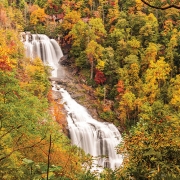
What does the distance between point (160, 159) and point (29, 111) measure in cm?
531

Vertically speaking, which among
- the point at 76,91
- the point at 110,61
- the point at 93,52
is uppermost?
the point at 93,52

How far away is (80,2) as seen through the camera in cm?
4281

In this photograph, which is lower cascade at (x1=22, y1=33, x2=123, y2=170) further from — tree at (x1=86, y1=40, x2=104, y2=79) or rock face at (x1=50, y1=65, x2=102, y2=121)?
tree at (x1=86, y1=40, x2=104, y2=79)

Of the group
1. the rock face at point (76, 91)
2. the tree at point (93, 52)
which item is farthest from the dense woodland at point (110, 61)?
the rock face at point (76, 91)

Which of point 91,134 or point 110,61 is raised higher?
point 110,61

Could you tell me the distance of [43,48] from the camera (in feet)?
117

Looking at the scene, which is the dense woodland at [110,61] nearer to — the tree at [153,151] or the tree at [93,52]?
the tree at [93,52]

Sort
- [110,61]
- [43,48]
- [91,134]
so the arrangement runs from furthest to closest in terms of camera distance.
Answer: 1. [43,48]
2. [110,61]
3. [91,134]

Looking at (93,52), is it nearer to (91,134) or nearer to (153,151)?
(91,134)

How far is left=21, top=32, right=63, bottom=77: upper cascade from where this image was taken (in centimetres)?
3475

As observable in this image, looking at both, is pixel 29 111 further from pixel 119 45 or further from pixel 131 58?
pixel 119 45

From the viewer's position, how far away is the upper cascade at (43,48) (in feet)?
114

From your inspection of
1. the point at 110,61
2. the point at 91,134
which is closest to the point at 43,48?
the point at 110,61

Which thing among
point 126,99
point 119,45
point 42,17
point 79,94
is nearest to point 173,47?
point 119,45
